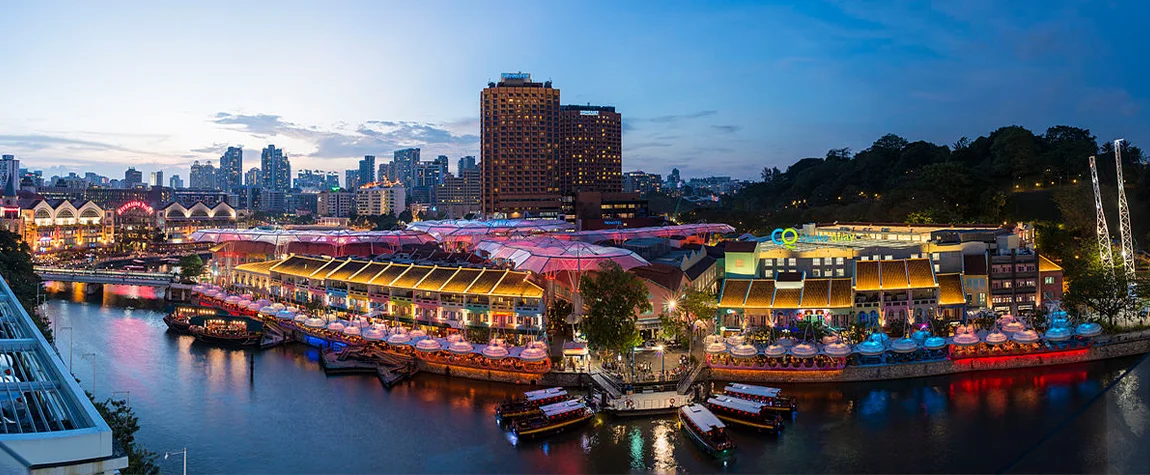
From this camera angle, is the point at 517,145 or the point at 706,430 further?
the point at 517,145

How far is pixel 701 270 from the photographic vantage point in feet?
97.7

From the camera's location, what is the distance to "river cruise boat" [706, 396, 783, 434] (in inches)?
701

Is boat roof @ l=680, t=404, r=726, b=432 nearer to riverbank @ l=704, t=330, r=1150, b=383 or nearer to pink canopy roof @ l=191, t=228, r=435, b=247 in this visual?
riverbank @ l=704, t=330, r=1150, b=383

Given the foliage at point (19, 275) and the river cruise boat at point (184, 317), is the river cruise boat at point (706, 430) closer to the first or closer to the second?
the river cruise boat at point (184, 317)

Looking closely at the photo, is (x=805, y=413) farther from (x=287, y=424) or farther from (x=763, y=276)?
(x=287, y=424)

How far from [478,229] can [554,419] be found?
117 ft

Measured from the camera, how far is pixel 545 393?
19.4m

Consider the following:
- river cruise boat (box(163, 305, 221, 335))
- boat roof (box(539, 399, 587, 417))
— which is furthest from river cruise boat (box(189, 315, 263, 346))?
boat roof (box(539, 399, 587, 417))

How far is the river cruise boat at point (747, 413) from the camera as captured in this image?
58.4 feet

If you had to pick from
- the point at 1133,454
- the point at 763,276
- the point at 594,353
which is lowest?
the point at 1133,454

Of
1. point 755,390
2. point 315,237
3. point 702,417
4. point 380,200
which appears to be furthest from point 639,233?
point 380,200

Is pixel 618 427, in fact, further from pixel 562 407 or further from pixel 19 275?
pixel 19 275

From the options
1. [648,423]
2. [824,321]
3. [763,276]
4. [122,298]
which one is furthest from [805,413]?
[122,298]

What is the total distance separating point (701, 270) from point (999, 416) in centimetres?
1290
